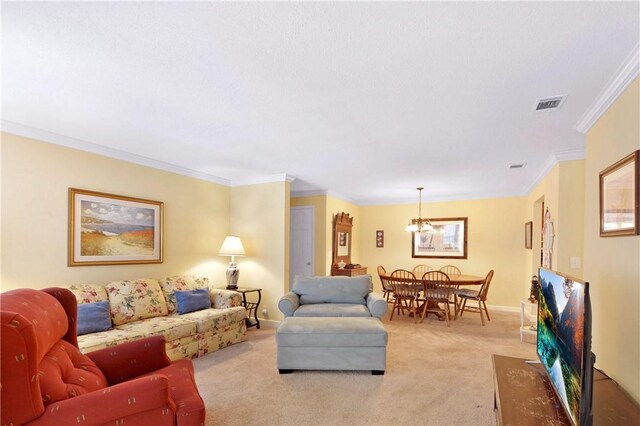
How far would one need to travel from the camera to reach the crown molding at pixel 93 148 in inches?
114

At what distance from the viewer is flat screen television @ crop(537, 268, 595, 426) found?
118 cm

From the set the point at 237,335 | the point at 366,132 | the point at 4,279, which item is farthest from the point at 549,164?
the point at 4,279

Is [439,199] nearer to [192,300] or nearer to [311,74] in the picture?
[192,300]

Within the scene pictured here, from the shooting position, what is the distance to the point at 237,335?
4.02 metres

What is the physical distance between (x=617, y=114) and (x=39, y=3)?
3234 millimetres

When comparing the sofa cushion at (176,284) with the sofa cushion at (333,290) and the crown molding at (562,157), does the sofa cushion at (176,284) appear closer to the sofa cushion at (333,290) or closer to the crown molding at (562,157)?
the sofa cushion at (333,290)

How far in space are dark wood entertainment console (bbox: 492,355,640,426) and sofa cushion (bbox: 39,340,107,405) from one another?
2023 millimetres

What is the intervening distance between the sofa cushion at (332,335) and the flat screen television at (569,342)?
1.46m

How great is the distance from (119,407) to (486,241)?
21.7 ft

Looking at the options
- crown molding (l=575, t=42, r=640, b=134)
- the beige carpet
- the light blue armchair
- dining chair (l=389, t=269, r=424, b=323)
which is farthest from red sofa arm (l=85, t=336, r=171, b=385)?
dining chair (l=389, t=269, r=424, b=323)

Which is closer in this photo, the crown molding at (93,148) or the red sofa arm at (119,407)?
the red sofa arm at (119,407)

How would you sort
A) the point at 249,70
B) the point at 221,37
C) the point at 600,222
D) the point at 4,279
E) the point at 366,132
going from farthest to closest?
the point at 366,132 < the point at 4,279 < the point at 600,222 < the point at 249,70 < the point at 221,37

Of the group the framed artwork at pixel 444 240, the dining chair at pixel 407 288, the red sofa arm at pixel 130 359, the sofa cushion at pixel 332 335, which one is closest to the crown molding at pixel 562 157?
the dining chair at pixel 407 288

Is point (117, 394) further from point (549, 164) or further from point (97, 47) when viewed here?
point (549, 164)
